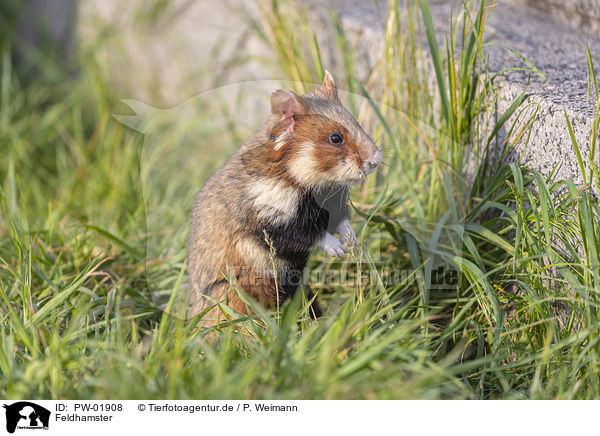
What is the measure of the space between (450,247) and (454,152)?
0.49m

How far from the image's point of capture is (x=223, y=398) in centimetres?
171

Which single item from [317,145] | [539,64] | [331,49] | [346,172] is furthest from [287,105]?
[331,49]

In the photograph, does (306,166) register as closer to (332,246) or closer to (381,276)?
(332,246)

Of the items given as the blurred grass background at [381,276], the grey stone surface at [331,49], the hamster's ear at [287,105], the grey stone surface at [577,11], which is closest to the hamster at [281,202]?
the hamster's ear at [287,105]

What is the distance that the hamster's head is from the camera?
2129 millimetres

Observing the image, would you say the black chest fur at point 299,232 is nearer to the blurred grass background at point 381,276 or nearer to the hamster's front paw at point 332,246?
the hamster's front paw at point 332,246

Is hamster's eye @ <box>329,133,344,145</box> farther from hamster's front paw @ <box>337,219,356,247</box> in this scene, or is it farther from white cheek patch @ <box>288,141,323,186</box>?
hamster's front paw @ <box>337,219,356,247</box>

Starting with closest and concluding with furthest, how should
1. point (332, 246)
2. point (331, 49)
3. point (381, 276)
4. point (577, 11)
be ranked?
point (332, 246) < point (381, 276) < point (577, 11) < point (331, 49)

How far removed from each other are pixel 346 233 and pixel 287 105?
0.57m

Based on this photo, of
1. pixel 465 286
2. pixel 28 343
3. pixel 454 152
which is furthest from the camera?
pixel 454 152

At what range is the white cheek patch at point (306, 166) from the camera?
7.04 ft

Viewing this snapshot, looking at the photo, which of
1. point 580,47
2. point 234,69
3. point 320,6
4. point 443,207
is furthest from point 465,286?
point 234,69

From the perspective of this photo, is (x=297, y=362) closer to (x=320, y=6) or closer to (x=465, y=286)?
(x=465, y=286)
